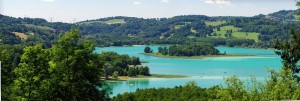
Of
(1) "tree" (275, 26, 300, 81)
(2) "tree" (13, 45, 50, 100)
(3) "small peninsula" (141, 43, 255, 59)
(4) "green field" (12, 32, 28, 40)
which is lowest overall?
(3) "small peninsula" (141, 43, 255, 59)

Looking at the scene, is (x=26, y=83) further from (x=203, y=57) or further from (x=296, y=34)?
(x=203, y=57)

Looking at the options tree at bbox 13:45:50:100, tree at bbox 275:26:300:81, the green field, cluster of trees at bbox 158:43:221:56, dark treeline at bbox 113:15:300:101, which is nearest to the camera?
dark treeline at bbox 113:15:300:101

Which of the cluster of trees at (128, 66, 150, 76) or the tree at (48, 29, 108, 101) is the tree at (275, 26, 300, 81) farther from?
the cluster of trees at (128, 66, 150, 76)

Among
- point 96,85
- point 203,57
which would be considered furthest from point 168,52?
point 96,85

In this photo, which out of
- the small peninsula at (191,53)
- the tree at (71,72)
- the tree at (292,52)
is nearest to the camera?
the tree at (292,52)

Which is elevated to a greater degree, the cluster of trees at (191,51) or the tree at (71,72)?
the tree at (71,72)

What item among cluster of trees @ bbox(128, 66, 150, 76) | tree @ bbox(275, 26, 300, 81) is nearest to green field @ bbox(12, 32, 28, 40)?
cluster of trees @ bbox(128, 66, 150, 76)

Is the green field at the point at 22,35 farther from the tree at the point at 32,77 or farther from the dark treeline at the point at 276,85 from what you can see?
the dark treeline at the point at 276,85

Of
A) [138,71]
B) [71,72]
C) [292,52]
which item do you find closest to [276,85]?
[292,52]

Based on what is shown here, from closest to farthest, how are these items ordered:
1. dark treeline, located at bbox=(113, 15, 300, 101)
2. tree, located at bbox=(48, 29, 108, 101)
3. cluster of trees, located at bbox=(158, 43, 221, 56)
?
dark treeline, located at bbox=(113, 15, 300, 101), tree, located at bbox=(48, 29, 108, 101), cluster of trees, located at bbox=(158, 43, 221, 56)

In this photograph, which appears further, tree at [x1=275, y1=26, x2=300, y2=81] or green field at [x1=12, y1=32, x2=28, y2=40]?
green field at [x1=12, y1=32, x2=28, y2=40]

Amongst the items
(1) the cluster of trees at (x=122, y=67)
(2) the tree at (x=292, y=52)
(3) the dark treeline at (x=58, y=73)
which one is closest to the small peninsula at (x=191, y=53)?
(1) the cluster of trees at (x=122, y=67)
